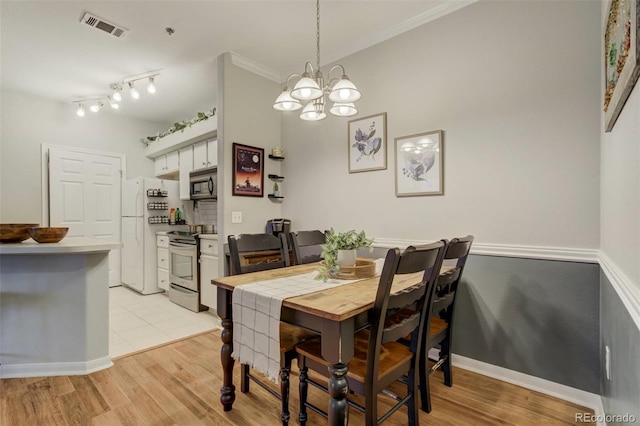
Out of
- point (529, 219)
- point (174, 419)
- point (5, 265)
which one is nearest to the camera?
point (174, 419)

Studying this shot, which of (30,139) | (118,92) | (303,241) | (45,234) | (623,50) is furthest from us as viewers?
(30,139)

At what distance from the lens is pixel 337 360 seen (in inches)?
47.9

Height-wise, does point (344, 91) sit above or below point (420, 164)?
above

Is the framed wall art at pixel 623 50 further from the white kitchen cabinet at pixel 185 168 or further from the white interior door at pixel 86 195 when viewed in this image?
the white interior door at pixel 86 195

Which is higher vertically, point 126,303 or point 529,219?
point 529,219

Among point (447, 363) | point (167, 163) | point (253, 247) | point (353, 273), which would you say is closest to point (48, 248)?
point (253, 247)

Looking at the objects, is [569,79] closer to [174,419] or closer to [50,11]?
[174,419]

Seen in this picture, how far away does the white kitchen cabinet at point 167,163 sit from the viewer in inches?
180

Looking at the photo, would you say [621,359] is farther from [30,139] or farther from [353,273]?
[30,139]

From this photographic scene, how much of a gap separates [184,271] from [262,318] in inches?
108

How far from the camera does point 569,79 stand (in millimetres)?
1882

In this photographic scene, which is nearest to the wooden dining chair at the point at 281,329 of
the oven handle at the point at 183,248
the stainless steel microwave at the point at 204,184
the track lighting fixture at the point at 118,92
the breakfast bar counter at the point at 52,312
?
the breakfast bar counter at the point at 52,312

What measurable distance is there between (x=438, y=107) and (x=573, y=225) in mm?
1221

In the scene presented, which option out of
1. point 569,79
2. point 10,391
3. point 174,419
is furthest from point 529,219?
point 10,391
